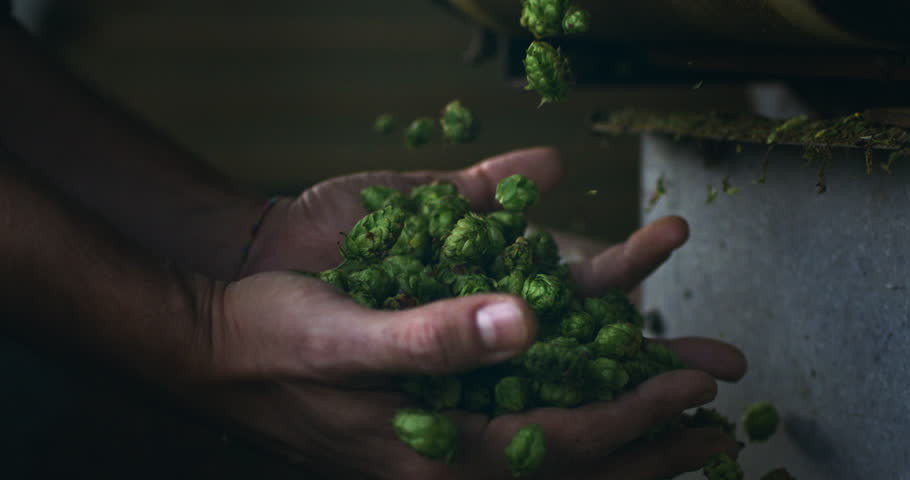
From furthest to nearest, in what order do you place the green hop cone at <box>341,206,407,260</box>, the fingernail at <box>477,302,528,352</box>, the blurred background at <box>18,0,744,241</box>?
the blurred background at <box>18,0,744,241</box> → the green hop cone at <box>341,206,407,260</box> → the fingernail at <box>477,302,528,352</box>

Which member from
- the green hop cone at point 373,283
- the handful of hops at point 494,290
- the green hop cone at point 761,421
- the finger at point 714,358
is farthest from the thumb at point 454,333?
the green hop cone at point 761,421

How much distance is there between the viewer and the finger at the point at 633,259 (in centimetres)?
151

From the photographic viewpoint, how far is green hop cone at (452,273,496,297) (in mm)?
1155

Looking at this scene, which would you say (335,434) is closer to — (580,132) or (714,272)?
(714,272)

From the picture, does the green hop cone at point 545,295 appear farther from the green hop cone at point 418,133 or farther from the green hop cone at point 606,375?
the green hop cone at point 418,133

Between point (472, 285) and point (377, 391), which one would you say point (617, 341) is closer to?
point (472, 285)

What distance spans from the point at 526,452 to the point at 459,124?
0.69 m

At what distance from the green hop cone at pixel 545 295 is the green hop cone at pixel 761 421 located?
499mm

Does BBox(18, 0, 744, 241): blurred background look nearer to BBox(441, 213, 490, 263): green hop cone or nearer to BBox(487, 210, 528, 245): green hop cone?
BBox(487, 210, 528, 245): green hop cone

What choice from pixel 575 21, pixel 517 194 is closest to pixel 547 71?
pixel 575 21

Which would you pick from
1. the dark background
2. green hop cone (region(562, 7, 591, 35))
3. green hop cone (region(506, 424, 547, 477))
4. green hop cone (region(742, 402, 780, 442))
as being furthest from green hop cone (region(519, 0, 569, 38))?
the dark background

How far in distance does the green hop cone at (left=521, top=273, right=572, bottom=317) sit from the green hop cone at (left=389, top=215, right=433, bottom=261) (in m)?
0.18

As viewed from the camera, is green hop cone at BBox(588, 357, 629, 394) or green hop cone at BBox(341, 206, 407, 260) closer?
green hop cone at BBox(588, 357, 629, 394)

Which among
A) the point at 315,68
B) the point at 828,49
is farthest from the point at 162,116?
the point at 828,49
